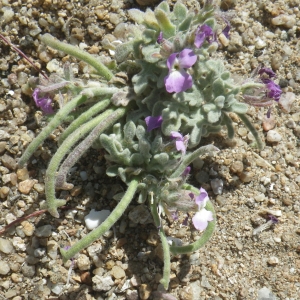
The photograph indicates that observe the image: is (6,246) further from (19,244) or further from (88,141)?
(88,141)

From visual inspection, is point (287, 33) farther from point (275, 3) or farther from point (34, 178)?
point (34, 178)

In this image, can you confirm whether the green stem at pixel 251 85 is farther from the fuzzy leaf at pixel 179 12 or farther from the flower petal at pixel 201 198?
the flower petal at pixel 201 198

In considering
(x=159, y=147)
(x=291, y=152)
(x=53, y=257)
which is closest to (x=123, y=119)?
(x=159, y=147)

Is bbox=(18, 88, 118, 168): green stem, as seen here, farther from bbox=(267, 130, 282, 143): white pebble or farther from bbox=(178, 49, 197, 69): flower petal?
bbox=(267, 130, 282, 143): white pebble

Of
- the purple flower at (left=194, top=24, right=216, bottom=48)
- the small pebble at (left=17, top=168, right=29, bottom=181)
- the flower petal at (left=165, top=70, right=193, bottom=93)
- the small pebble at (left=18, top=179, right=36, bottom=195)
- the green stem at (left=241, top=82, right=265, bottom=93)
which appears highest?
the purple flower at (left=194, top=24, right=216, bottom=48)

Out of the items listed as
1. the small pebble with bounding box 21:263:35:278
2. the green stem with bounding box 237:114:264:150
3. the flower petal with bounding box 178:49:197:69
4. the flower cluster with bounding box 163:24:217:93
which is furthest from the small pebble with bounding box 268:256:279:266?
the small pebble with bounding box 21:263:35:278

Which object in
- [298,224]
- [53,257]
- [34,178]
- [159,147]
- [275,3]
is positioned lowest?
[298,224]

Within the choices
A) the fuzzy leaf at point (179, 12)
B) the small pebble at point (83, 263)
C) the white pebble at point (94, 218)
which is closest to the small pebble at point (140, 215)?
the white pebble at point (94, 218)
